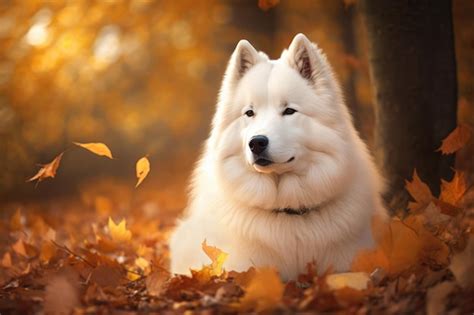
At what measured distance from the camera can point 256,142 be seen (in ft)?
10.6

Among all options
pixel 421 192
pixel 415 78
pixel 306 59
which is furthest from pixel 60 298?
pixel 415 78

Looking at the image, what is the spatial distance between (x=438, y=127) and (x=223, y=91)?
1861 millimetres

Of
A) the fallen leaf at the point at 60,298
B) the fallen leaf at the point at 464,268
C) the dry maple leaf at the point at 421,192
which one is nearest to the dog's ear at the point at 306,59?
the dry maple leaf at the point at 421,192

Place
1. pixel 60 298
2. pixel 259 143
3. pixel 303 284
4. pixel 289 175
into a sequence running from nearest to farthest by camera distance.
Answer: pixel 60 298 → pixel 303 284 → pixel 259 143 → pixel 289 175

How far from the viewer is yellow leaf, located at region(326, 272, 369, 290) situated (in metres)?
2.93

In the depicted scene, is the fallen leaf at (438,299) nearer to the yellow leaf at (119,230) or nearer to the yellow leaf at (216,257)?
the yellow leaf at (216,257)

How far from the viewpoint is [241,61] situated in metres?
3.80

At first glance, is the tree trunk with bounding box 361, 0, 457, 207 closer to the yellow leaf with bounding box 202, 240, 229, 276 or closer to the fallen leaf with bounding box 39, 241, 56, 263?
the yellow leaf with bounding box 202, 240, 229, 276

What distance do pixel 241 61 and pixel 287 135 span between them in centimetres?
78

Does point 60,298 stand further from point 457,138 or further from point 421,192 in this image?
point 457,138

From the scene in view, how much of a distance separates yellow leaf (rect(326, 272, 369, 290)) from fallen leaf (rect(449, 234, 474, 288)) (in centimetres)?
48

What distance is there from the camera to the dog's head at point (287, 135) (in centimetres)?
335

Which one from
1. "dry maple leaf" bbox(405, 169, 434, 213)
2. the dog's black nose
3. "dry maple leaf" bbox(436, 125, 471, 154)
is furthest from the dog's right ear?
"dry maple leaf" bbox(436, 125, 471, 154)

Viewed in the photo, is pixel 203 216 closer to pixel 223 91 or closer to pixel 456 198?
pixel 223 91
